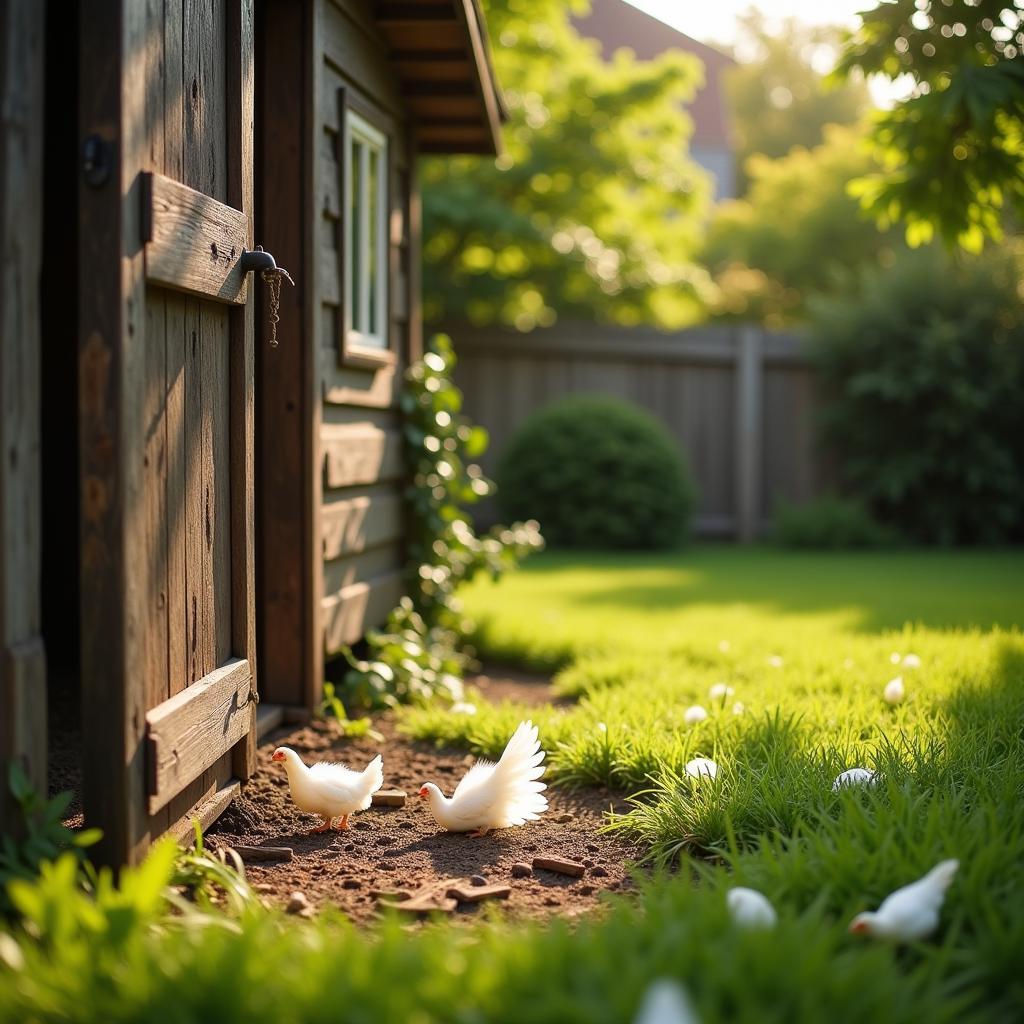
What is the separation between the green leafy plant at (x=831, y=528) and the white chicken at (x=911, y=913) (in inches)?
369

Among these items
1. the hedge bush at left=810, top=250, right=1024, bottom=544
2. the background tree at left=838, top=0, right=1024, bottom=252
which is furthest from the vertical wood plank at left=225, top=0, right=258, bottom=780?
the hedge bush at left=810, top=250, right=1024, bottom=544

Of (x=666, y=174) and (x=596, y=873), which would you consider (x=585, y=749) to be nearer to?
(x=596, y=873)

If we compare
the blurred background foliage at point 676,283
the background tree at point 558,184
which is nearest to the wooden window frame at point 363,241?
the blurred background foliage at point 676,283

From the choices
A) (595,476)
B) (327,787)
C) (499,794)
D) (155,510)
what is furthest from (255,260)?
(595,476)

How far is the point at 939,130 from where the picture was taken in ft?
18.9

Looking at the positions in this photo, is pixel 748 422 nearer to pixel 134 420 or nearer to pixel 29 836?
pixel 134 420

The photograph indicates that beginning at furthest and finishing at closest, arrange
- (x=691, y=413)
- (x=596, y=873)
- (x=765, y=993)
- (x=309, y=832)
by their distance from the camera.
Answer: (x=691, y=413) < (x=309, y=832) < (x=596, y=873) < (x=765, y=993)

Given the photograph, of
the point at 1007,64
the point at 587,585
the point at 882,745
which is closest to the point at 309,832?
the point at 882,745

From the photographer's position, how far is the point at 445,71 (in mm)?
5988

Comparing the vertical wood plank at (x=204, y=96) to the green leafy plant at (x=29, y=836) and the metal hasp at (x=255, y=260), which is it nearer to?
the metal hasp at (x=255, y=260)

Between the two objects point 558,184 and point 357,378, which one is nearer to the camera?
point 357,378

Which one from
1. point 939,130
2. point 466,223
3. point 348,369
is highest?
point 466,223

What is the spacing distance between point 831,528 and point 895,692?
7.36 metres

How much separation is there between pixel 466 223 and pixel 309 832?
9.44 metres
